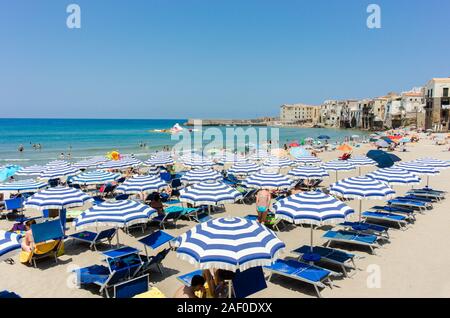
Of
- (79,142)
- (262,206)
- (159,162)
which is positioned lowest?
(79,142)

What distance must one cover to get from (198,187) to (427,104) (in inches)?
2598

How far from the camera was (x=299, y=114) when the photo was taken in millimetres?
145875

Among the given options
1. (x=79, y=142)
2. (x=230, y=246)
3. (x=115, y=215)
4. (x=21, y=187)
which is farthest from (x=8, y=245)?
(x=79, y=142)

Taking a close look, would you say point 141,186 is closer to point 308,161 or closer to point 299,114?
point 308,161

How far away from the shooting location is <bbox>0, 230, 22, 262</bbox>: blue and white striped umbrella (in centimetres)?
479

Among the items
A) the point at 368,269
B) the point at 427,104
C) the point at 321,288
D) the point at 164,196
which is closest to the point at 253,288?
the point at 321,288

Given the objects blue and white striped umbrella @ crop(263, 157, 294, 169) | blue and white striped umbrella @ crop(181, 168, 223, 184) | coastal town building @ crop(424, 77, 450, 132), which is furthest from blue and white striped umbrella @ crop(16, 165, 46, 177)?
coastal town building @ crop(424, 77, 450, 132)

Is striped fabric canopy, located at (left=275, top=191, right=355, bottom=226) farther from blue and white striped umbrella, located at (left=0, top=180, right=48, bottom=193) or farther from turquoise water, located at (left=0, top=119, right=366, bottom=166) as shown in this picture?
turquoise water, located at (left=0, top=119, right=366, bottom=166)

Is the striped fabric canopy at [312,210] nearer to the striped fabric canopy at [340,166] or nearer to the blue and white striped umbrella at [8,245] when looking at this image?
the blue and white striped umbrella at [8,245]

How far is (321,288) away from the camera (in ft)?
21.2

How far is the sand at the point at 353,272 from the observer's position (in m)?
6.32

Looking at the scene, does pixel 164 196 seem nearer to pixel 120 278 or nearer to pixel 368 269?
pixel 120 278

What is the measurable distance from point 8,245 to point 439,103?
2689 inches

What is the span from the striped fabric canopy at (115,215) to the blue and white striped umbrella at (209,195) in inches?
78.3
